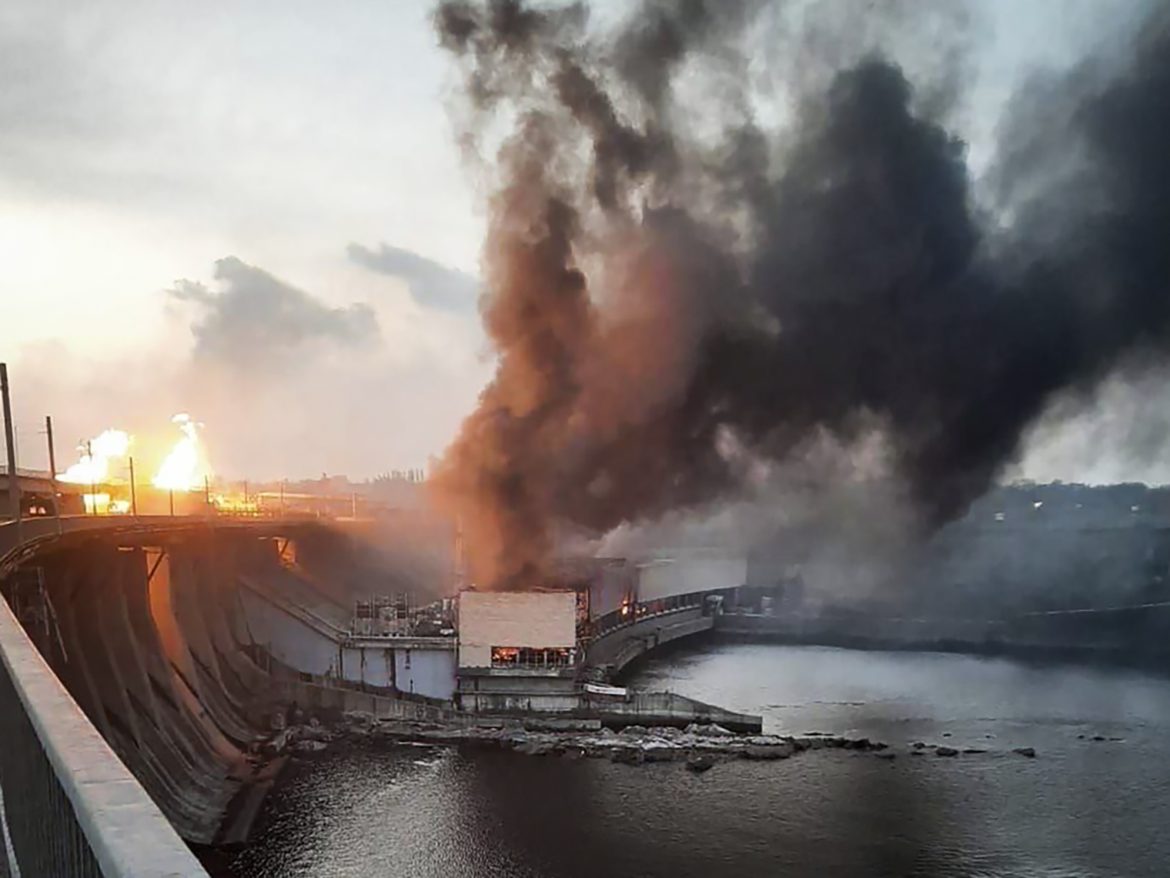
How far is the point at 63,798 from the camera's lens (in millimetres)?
3912

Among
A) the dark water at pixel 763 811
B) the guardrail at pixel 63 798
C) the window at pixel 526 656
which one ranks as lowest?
the dark water at pixel 763 811

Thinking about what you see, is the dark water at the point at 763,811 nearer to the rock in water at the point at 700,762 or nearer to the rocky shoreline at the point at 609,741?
the rock in water at the point at 700,762

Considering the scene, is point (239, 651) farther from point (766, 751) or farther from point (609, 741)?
point (766, 751)

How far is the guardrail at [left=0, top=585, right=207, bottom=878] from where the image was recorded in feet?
9.13

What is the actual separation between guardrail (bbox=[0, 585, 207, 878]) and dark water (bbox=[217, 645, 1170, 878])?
950 inches

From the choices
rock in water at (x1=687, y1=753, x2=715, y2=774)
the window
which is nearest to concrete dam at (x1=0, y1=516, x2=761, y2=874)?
the window

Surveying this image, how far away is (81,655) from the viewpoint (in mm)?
28781

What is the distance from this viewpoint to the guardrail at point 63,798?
9.13 ft

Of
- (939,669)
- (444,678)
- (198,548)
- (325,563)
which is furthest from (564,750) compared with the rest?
(325,563)

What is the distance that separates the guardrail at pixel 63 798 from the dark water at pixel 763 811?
24.1 m

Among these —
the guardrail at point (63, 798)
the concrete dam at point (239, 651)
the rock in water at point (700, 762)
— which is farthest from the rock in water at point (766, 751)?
the guardrail at point (63, 798)

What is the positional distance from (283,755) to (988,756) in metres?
28.2

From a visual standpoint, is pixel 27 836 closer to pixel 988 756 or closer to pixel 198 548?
pixel 988 756

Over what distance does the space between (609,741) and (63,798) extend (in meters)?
38.0
